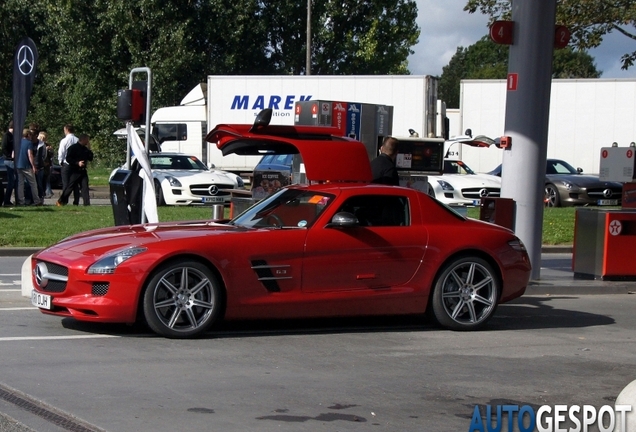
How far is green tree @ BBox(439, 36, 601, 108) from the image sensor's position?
95000 mm

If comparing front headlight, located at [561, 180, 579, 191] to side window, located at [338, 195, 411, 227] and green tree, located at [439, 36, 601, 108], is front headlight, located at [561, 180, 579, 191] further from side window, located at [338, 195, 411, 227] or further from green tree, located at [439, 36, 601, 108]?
green tree, located at [439, 36, 601, 108]

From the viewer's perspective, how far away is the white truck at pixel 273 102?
32.3 meters

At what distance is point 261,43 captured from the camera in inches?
1986

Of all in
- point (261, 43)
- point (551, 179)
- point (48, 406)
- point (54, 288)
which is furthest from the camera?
point (261, 43)

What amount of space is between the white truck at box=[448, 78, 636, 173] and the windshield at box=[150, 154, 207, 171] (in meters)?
10.1

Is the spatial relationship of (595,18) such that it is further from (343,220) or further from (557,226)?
(343,220)

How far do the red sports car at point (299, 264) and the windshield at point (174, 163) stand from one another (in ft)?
54.9

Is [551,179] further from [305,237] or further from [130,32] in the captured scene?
[130,32]

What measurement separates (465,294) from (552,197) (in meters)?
19.1

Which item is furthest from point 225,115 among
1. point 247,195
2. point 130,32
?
point 247,195

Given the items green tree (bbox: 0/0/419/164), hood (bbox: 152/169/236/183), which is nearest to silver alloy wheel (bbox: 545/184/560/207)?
hood (bbox: 152/169/236/183)

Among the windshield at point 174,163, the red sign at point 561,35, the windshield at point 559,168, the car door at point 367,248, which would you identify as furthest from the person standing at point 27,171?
the windshield at point 559,168

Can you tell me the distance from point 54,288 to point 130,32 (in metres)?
38.4

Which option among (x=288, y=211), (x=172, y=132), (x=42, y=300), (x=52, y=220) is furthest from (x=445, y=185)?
(x=42, y=300)
